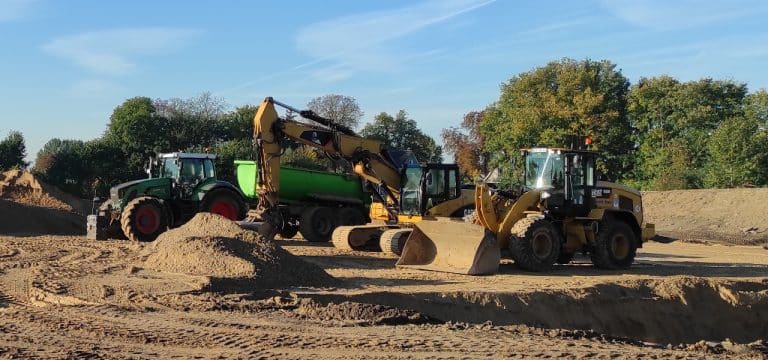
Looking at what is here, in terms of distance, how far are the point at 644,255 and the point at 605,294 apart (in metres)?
10.2

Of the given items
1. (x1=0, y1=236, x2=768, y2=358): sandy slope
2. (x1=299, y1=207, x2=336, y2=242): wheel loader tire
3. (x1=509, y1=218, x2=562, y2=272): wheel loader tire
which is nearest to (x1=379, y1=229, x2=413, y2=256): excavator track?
(x1=0, y1=236, x2=768, y2=358): sandy slope

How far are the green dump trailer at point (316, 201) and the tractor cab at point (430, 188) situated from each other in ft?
13.4

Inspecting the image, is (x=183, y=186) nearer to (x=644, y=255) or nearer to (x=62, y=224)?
(x=62, y=224)

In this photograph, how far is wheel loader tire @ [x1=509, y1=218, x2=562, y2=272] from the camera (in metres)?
14.5

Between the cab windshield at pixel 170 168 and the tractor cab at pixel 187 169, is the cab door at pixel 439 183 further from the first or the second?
the cab windshield at pixel 170 168

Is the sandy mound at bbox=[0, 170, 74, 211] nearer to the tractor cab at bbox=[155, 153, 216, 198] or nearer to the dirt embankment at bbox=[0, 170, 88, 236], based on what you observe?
the dirt embankment at bbox=[0, 170, 88, 236]

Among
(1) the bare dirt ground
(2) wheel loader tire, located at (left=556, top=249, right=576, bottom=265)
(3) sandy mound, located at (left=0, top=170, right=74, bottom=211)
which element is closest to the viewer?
(1) the bare dirt ground

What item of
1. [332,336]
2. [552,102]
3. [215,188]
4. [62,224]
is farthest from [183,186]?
[552,102]

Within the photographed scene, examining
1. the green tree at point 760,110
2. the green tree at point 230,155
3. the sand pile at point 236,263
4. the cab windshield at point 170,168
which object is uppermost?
the green tree at point 760,110

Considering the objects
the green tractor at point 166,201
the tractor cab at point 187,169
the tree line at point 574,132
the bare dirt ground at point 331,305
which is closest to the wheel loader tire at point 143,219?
the green tractor at point 166,201

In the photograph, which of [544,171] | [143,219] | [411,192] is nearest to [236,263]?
[411,192]

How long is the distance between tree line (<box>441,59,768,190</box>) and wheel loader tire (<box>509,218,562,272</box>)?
2990cm

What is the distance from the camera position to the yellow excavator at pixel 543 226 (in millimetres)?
14164

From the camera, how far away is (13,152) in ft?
130
